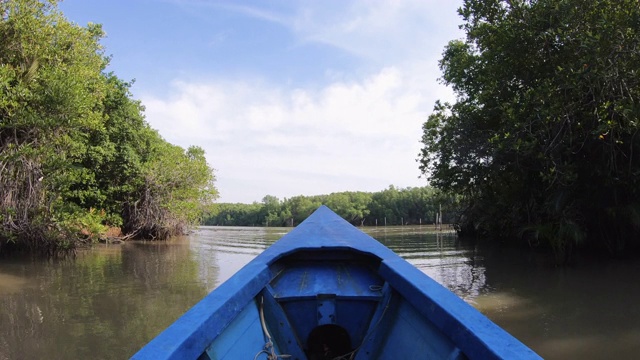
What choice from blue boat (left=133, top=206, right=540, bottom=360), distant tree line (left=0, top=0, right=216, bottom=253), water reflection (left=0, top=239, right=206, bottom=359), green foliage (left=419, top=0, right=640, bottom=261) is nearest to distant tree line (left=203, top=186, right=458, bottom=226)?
distant tree line (left=0, top=0, right=216, bottom=253)

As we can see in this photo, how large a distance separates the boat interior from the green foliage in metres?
6.40

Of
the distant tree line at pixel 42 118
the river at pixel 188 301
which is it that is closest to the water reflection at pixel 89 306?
the river at pixel 188 301

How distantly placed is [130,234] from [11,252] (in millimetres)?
8786

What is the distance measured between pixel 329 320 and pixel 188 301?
446 centimetres

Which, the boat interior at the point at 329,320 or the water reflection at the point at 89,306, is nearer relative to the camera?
the boat interior at the point at 329,320

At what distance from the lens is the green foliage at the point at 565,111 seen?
7383 mm

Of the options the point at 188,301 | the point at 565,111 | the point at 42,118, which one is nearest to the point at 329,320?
the point at 188,301

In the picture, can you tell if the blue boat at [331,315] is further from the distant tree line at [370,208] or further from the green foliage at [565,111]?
the distant tree line at [370,208]

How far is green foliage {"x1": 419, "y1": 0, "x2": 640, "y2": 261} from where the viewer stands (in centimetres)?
738

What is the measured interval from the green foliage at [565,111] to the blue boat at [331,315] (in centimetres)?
629

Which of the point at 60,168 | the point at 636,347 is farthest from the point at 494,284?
the point at 60,168

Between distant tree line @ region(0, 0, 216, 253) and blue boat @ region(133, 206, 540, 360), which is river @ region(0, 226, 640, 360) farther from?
blue boat @ region(133, 206, 540, 360)

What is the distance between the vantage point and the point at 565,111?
8039 millimetres

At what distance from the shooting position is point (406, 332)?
8.07 ft
